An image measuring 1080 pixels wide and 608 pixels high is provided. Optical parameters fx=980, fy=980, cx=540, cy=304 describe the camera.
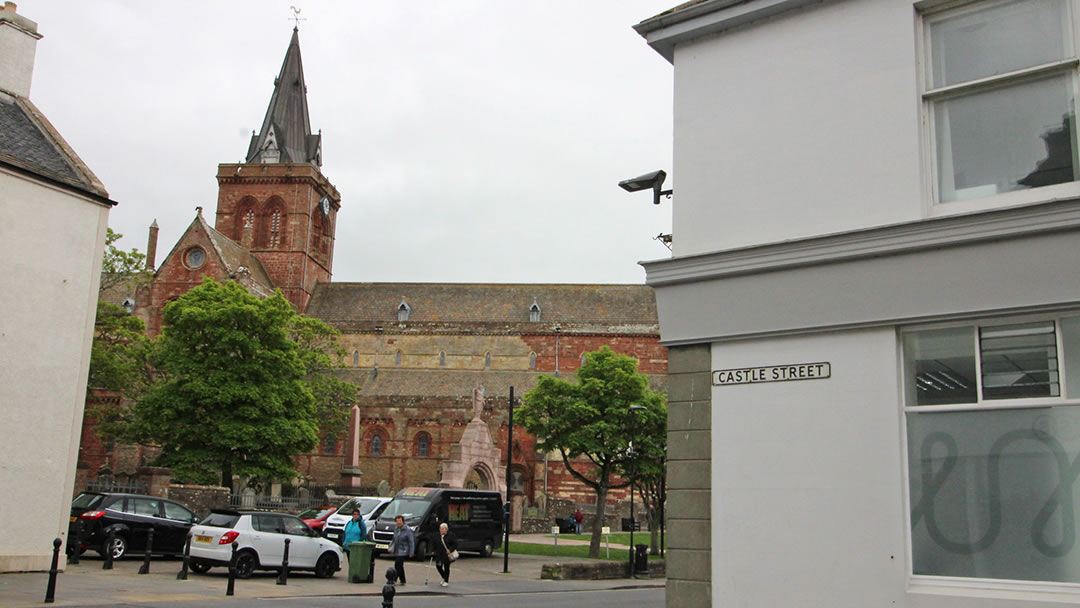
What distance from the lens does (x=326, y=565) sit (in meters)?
21.5

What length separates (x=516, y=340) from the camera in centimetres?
6519

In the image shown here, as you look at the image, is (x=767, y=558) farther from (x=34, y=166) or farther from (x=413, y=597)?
(x=34, y=166)

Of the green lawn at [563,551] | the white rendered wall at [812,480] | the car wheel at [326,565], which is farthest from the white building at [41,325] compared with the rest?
the green lawn at [563,551]

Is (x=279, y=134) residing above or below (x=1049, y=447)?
above

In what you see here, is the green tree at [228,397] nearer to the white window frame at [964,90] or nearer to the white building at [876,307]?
the white building at [876,307]

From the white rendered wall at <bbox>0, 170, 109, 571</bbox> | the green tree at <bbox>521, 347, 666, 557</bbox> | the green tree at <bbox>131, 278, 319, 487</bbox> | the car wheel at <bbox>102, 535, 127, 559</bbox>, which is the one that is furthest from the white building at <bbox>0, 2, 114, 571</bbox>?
the green tree at <bbox>131, 278, 319, 487</bbox>

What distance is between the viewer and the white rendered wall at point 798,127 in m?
7.73

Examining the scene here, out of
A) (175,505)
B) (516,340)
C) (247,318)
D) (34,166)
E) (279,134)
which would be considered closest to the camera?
(34,166)

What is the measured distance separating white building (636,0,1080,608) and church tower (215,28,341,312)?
2444 inches

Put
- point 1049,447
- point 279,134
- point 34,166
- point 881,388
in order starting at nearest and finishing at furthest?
point 1049,447
point 881,388
point 34,166
point 279,134

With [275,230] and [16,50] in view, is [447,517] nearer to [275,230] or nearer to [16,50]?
[16,50]

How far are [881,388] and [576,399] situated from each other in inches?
1093

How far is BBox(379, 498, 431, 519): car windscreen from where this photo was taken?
28438 millimetres

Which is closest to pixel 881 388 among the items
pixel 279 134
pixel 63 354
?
pixel 63 354
